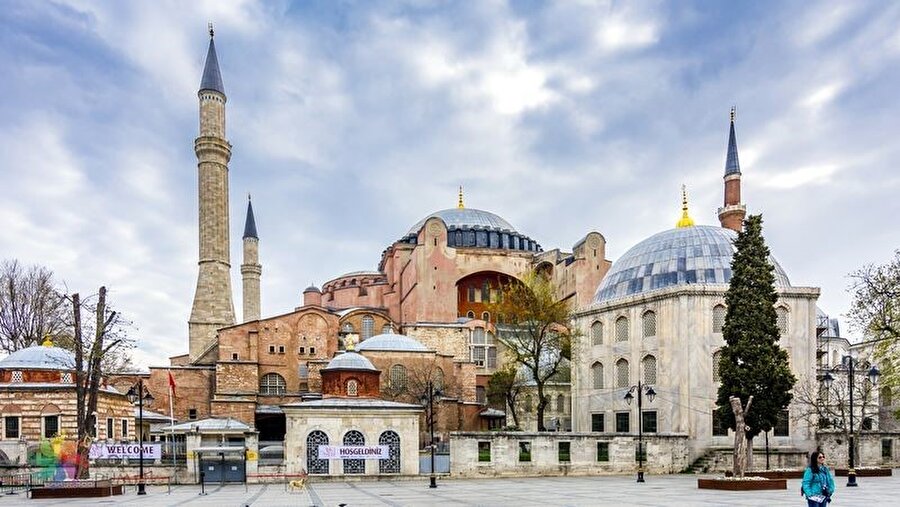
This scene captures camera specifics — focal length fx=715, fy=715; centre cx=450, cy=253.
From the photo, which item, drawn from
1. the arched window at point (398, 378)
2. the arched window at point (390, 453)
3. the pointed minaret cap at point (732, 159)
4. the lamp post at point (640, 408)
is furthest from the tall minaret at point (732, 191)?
the arched window at point (390, 453)

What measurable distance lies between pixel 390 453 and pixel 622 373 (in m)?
12.4

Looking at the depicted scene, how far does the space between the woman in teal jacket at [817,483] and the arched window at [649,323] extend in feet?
73.5

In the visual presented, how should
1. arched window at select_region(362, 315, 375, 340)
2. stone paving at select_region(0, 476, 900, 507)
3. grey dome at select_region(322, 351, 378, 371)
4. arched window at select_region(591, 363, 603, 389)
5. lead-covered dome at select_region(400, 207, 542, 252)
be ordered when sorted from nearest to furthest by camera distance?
stone paving at select_region(0, 476, 900, 507), grey dome at select_region(322, 351, 378, 371), arched window at select_region(591, 363, 603, 389), arched window at select_region(362, 315, 375, 340), lead-covered dome at select_region(400, 207, 542, 252)

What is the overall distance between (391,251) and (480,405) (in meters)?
21.2

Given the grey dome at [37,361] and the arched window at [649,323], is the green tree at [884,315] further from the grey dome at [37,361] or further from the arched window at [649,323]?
the grey dome at [37,361]

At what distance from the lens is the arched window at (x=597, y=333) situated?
3459cm

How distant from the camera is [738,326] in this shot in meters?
25.3

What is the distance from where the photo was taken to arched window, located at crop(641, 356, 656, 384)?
31859 mm

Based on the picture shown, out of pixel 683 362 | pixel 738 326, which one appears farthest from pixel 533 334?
pixel 738 326

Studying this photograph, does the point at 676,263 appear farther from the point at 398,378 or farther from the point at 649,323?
the point at 398,378

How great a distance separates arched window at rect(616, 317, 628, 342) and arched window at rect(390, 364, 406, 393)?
12.5 m

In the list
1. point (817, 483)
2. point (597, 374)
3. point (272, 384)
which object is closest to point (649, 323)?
point (597, 374)

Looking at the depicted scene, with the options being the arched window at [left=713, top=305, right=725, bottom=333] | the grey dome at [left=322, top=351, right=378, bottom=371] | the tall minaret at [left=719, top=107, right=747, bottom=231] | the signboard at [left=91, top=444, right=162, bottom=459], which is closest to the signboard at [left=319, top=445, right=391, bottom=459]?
the grey dome at [left=322, top=351, right=378, bottom=371]

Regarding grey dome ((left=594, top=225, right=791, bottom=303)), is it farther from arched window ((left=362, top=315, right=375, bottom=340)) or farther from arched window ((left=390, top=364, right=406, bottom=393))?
arched window ((left=362, top=315, right=375, bottom=340))
